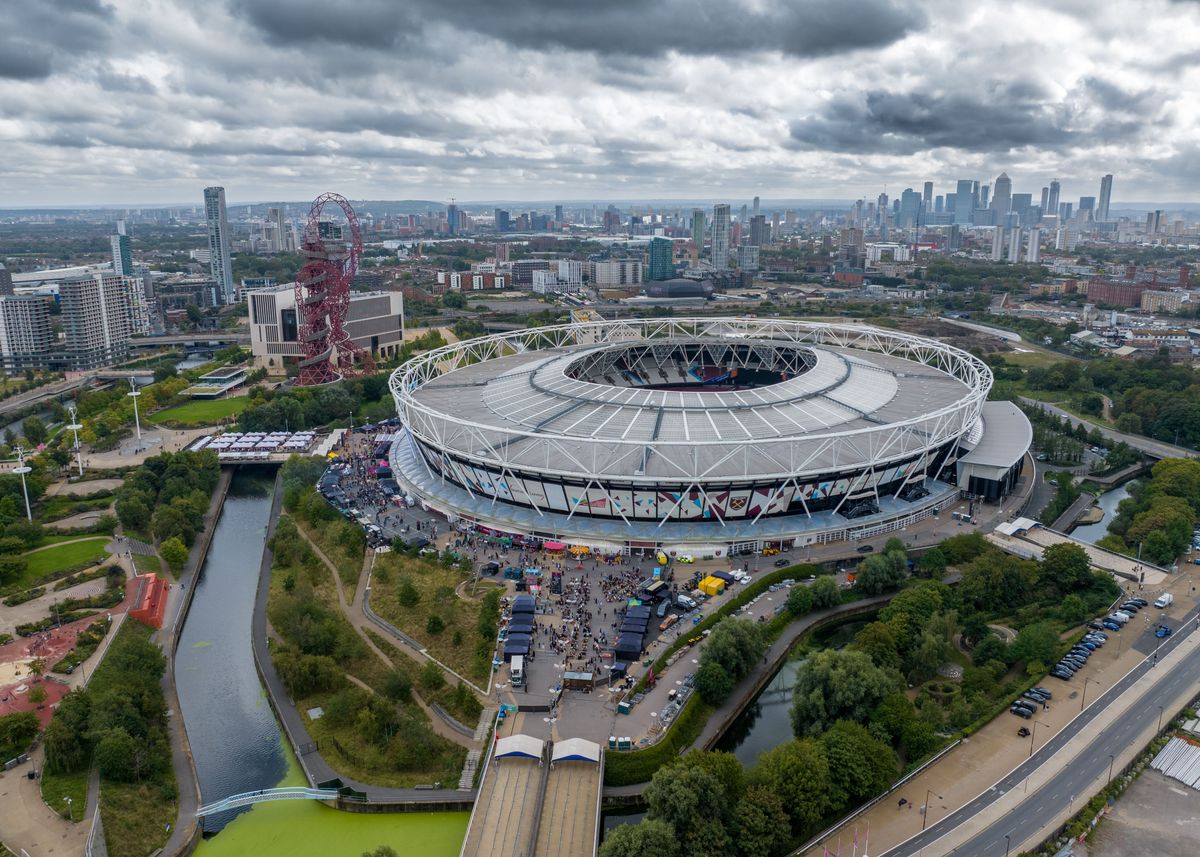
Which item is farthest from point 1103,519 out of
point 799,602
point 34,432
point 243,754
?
point 34,432

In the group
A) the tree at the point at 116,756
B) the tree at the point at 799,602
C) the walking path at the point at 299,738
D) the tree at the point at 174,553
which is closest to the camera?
the walking path at the point at 299,738

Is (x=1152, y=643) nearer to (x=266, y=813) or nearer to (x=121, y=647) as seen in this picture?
(x=266, y=813)

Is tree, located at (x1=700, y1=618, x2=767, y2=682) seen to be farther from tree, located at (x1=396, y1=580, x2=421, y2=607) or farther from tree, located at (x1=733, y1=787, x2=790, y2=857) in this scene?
tree, located at (x1=396, y1=580, x2=421, y2=607)

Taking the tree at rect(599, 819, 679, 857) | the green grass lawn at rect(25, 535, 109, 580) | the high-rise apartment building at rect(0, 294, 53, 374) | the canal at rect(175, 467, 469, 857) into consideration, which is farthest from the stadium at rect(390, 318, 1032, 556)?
the high-rise apartment building at rect(0, 294, 53, 374)

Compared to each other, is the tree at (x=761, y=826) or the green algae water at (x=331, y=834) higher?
the tree at (x=761, y=826)

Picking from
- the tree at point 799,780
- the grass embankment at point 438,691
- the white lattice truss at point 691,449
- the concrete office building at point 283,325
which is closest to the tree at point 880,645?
the tree at point 799,780

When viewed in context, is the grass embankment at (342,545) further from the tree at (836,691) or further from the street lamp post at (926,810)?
the street lamp post at (926,810)
